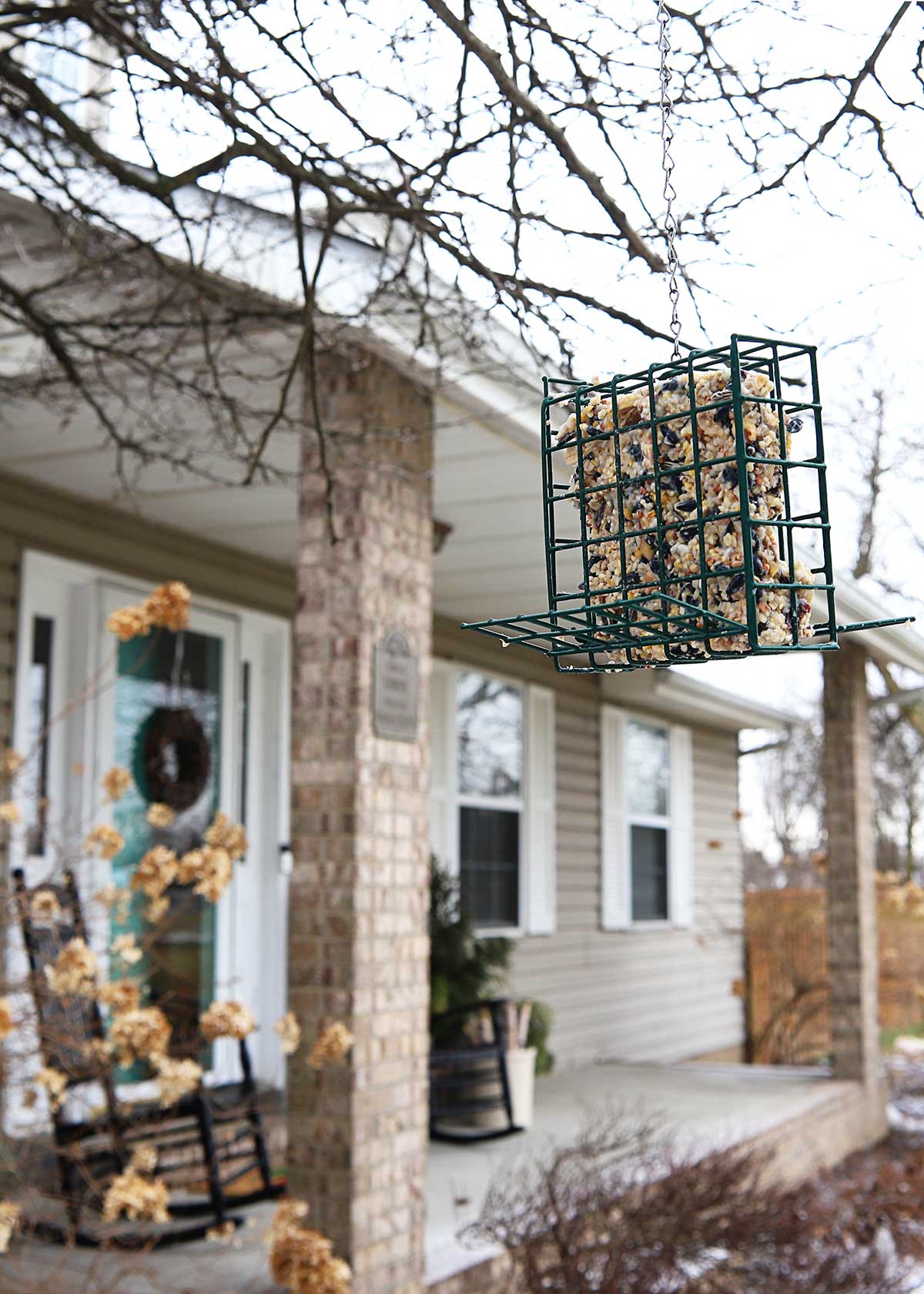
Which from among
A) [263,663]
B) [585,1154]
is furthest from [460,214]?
[263,663]

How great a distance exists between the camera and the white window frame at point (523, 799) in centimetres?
812

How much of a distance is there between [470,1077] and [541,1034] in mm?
963

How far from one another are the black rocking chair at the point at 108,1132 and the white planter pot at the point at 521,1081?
1.90 meters

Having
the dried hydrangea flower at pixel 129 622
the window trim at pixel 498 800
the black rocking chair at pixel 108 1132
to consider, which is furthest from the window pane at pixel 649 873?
the dried hydrangea flower at pixel 129 622

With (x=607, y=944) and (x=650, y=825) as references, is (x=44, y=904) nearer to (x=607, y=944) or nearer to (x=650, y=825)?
(x=607, y=944)

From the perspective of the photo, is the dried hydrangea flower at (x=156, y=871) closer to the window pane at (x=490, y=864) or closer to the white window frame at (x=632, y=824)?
the window pane at (x=490, y=864)

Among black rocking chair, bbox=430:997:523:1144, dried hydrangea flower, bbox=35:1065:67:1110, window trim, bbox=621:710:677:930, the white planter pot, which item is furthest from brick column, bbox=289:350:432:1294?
window trim, bbox=621:710:677:930

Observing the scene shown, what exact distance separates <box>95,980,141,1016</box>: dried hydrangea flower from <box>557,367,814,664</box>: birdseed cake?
210 cm

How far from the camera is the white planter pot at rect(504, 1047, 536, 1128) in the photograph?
6465mm

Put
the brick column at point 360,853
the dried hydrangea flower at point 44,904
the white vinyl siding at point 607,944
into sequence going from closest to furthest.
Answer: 1. the dried hydrangea flower at point 44,904
2. the brick column at point 360,853
3. the white vinyl siding at point 607,944

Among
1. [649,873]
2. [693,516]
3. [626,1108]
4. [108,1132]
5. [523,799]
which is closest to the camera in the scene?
[693,516]

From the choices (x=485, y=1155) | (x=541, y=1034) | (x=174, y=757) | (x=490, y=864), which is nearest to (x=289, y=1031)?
(x=485, y=1155)

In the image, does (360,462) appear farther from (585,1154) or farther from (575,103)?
(585,1154)

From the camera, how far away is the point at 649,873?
10625 mm
